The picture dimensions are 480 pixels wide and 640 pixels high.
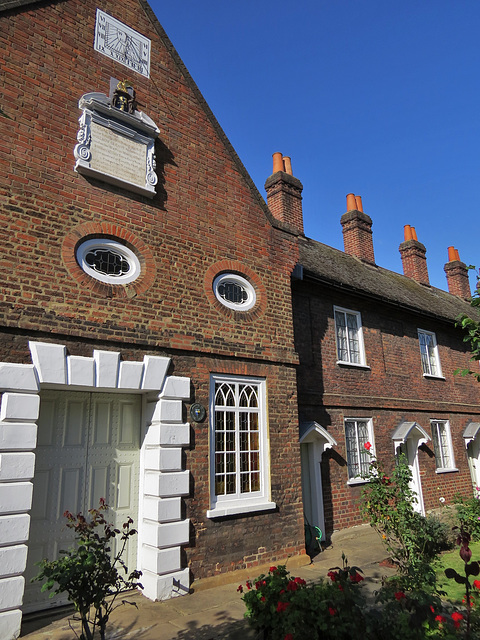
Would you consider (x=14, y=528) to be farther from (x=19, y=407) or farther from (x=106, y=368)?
(x=106, y=368)

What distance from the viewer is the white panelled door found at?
6.15 metres

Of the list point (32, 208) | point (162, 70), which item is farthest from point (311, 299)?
point (32, 208)

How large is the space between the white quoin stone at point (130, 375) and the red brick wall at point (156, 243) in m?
0.17

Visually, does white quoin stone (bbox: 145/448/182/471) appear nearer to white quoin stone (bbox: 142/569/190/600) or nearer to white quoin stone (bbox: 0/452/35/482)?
white quoin stone (bbox: 142/569/190/600)

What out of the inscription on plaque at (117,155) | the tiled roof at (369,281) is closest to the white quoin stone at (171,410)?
the inscription on plaque at (117,155)

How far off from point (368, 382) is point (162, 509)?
7.60 meters

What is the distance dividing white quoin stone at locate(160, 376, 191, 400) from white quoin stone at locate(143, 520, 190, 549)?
188cm

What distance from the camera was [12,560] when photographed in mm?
5355

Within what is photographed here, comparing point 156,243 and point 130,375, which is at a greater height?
point 156,243

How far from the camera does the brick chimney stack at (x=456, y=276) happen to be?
2289 cm

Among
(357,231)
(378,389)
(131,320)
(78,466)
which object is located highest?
(357,231)


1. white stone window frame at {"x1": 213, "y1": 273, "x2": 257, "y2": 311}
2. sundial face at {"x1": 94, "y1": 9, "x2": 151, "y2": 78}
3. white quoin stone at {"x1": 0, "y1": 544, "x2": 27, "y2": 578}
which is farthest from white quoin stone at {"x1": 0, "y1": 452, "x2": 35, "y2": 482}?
sundial face at {"x1": 94, "y1": 9, "x2": 151, "y2": 78}

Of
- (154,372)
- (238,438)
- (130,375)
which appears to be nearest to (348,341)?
(238,438)

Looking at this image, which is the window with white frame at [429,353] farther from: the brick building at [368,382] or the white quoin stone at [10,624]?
the white quoin stone at [10,624]
